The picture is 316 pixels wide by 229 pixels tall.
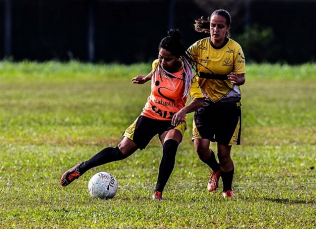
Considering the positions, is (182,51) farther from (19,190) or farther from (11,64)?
(11,64)

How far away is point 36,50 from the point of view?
35.9 meters

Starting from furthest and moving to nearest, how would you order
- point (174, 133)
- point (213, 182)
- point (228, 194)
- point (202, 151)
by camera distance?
1. point (213, 182)
2. point (202, 151)
3. point (228, 194)
4. point (174, 133)

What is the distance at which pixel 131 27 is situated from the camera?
36938 millimetres

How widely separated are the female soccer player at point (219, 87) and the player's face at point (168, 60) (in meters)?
0.39

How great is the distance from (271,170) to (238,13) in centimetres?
2751

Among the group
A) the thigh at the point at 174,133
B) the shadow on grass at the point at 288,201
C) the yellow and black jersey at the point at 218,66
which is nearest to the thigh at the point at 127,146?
the thigh at the point at 174,133

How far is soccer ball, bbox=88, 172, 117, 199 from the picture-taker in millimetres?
8078

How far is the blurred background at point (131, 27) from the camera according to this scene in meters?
35.4

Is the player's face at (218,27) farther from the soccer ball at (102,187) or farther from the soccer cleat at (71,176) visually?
the soccer cleat at (71,176)

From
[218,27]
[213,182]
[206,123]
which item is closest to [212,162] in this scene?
[213,182]

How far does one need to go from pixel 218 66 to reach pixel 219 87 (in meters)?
0.24

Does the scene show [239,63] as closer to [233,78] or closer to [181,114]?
[233,78]

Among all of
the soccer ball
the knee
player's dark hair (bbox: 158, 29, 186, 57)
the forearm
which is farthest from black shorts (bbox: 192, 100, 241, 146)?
the soccer ball

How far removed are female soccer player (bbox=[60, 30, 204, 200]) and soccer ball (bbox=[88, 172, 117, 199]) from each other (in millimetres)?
233
